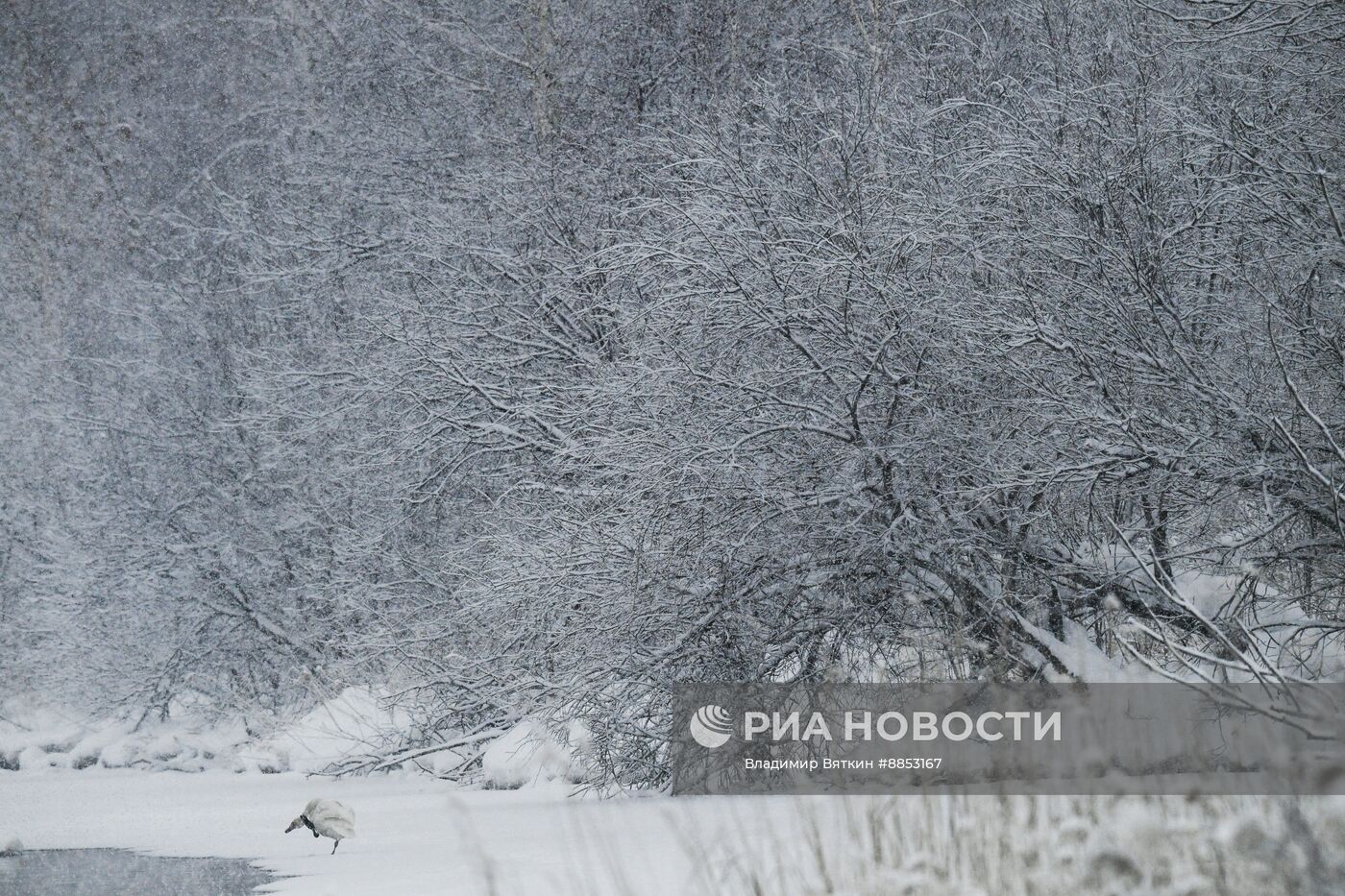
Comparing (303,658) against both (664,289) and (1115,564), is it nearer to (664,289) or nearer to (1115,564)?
(664,289)

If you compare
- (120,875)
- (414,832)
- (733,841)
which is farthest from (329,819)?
(733,841)

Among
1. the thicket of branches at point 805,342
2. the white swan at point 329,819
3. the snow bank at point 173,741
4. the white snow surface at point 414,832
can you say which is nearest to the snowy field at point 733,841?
the white snow surface at point 414,832

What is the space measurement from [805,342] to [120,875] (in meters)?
4.60

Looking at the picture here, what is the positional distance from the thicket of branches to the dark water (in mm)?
2003

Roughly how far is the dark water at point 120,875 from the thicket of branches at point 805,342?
2003 millimetres

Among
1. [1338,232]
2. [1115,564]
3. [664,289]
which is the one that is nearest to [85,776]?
[664,289]

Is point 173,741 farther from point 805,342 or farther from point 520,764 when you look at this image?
point 805,342

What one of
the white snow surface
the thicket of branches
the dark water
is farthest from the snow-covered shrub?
the dark water

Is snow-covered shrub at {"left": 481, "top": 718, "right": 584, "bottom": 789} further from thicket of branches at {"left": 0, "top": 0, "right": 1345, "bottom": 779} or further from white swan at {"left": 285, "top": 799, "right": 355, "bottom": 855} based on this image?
white swan at {"left": 285, "top": 799, "right": 355, "bottom": 855}

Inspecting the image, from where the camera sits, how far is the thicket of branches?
7.25 m

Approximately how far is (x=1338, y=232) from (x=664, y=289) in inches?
154

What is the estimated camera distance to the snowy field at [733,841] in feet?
13.2

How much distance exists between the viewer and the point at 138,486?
17453 millimetres

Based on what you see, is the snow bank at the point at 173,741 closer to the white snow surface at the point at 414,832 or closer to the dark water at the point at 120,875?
the white snow surface at the point at 414,832
